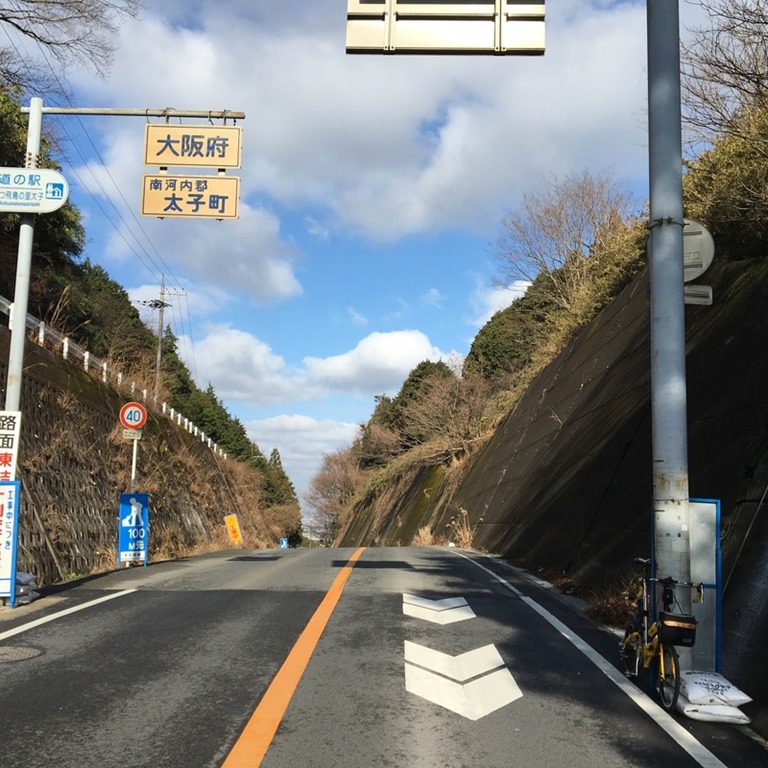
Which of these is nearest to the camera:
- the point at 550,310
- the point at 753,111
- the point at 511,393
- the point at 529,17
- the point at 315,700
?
the point at 315,700

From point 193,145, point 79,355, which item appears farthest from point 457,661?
point 79,355

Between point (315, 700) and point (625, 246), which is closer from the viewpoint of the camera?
point (315, 700)

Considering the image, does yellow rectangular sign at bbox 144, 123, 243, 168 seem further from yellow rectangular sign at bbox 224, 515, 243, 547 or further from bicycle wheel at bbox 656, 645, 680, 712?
yellow rectangular sign at bbox 224, 515, 243, 547

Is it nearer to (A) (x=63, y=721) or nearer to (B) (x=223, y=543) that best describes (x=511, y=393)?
(B) (x=223, y=543)

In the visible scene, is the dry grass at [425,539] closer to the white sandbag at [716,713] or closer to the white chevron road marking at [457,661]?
the white chevron road marking at [457,661]

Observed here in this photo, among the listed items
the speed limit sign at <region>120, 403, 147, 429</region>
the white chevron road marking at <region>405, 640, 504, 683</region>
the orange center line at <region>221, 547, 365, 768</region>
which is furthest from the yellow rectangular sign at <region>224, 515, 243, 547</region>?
the white chevron road marking at <region>405, 640, 504, 683</region>

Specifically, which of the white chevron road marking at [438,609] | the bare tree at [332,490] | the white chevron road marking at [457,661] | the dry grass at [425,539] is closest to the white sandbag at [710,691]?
the white chevron road marking at [457,661]

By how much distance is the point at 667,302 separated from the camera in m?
5.65

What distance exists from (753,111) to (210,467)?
31214mm

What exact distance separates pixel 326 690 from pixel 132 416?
1217 cm

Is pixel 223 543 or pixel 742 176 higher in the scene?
pixel 742 176

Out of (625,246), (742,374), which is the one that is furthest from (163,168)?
(625,246)

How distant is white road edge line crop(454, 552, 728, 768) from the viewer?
13.0 feet

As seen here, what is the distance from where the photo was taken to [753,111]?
34.6 ft
